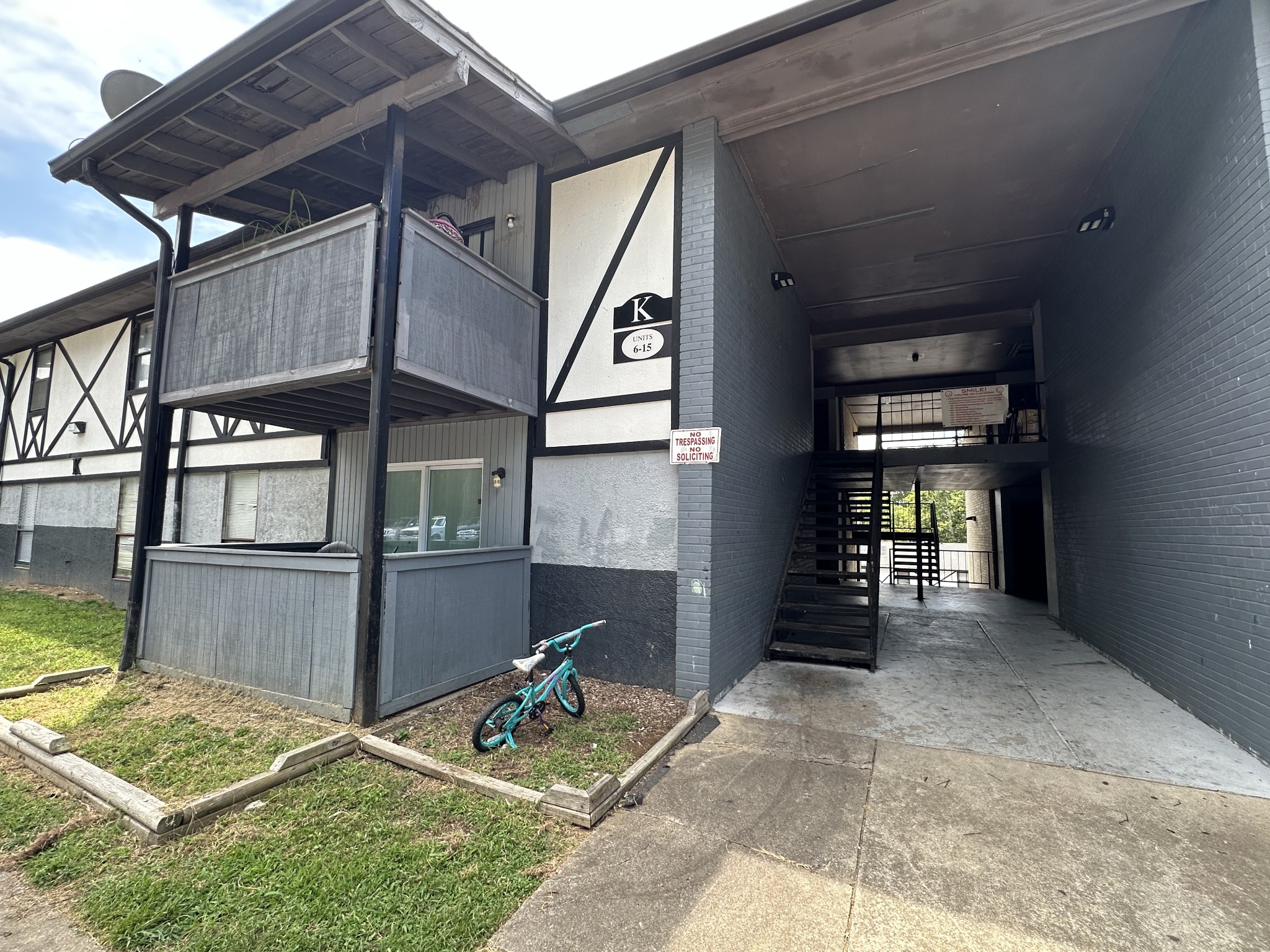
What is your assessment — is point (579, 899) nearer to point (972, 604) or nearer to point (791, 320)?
point (791, 320)

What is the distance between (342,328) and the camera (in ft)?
15.7

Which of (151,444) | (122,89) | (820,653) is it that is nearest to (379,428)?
(151,444)

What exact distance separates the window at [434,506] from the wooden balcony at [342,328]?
32.8 inches

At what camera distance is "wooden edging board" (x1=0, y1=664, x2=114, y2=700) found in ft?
16.4

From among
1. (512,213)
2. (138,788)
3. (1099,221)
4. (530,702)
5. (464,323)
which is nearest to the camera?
(138,788)

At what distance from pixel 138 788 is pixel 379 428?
8.90 feet

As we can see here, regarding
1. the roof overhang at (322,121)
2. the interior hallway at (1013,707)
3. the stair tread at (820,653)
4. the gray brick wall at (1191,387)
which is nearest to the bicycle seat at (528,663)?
the interior hallway at (1013,707)

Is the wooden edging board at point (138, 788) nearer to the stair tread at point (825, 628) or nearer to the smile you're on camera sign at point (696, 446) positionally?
the smile you're on camera sign at point (696, 446)

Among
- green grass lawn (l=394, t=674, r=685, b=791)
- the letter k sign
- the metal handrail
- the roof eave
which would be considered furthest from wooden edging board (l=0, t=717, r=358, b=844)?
the roof eave

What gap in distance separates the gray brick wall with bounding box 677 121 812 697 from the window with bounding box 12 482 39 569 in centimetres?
1533

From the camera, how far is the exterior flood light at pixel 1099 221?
20.9ft

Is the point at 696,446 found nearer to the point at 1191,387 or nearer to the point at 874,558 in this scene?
the point at 874,558

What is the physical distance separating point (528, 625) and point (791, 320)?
6.51 meters

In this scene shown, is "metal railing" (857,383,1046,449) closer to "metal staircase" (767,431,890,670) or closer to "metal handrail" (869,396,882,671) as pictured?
"metal staircase" (767,431,890,670)
